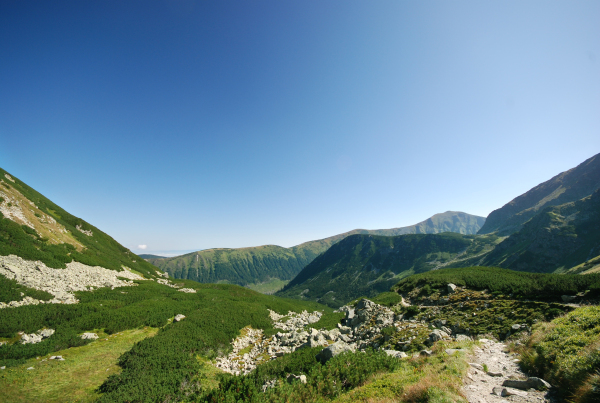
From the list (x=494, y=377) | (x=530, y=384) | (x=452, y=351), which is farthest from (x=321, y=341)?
(x=530, y=384)

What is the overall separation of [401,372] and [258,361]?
609 inches

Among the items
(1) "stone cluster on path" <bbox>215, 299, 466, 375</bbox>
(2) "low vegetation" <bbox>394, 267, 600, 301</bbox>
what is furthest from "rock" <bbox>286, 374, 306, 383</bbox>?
(2) "low vegetation" <bbox>394, 267, 600, 301</bbox>

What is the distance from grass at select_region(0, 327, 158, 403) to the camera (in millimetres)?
12406

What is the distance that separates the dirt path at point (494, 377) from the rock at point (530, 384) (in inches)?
9.1

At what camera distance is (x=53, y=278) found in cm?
3127

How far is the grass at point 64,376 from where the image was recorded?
1241 centimetres

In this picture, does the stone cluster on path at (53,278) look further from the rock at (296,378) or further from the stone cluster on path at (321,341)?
the rock at (296,378)

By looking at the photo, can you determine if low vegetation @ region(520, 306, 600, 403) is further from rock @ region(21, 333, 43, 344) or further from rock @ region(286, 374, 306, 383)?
rock @ region(21, 333, 43, 344)

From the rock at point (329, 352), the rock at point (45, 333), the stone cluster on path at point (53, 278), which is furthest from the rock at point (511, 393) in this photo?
the stone cluster on path at point (53, 278)

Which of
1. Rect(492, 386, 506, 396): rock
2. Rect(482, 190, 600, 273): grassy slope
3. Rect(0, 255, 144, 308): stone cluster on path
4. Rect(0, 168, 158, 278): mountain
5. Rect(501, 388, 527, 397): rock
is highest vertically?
Rect(0, 168, 158, 278): mountain

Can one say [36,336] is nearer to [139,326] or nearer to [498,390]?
[139,326]

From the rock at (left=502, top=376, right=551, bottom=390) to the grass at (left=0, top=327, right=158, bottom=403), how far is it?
22.0 metres

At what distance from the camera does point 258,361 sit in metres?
21.6

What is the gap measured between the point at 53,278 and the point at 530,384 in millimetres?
50253
